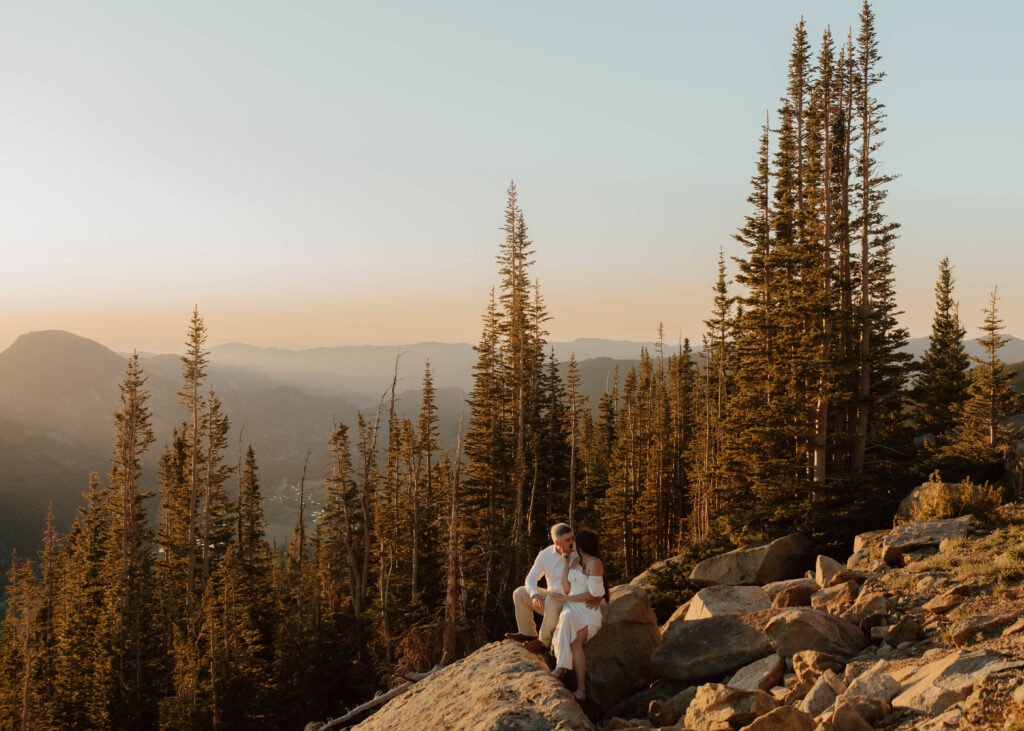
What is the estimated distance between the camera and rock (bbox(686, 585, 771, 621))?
10703mm

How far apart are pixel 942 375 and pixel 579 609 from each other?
4317 centimetres

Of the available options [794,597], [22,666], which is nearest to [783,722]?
[794,597]

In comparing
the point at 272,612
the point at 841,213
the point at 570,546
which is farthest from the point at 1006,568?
the point at 272,612

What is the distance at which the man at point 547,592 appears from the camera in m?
8.51

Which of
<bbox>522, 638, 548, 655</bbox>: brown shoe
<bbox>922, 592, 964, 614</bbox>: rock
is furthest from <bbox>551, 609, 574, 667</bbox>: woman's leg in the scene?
<bbox>922, 592, 964, 614</bbox>: rock

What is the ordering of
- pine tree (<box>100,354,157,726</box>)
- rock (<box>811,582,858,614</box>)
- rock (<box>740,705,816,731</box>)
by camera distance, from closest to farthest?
rock (<box>740,705,816,731</box>)
rock (<box>811,582,858,614</box>)
pine tree (<box>100,354,157,726</box>)

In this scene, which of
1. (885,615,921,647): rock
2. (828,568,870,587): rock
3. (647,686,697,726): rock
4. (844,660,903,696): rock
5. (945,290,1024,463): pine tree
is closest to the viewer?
(844,660,903,696): rock

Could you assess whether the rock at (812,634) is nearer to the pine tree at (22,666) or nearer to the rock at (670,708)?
the rock at (670,708)

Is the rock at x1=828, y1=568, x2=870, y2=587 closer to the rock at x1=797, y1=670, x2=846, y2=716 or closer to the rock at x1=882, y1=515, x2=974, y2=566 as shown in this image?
the rock at x1=882, y1=515, x2=974, y2=566

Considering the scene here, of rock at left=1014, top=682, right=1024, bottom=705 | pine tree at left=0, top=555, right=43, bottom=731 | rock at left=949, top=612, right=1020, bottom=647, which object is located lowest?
pine tree at left=0, top=555, right=43, bottom=731

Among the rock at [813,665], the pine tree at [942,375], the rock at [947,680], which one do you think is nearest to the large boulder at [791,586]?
the rock at [813,665]

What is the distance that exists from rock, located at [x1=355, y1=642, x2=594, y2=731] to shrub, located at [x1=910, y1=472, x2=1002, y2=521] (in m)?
11.3

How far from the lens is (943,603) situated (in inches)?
337

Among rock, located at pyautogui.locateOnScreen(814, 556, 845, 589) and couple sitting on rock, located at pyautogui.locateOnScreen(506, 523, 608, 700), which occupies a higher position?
couple sitting on rock, located at pyautogui.locateOnScreen(506, 523, 608, 700)
